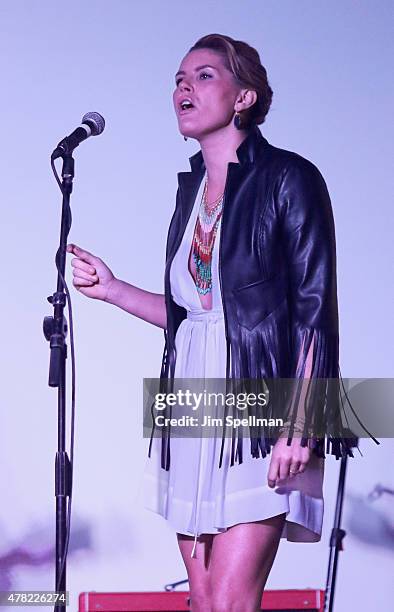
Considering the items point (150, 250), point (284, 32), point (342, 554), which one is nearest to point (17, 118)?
point (150, 250)

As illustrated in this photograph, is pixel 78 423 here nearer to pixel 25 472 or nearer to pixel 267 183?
pixel 25 472

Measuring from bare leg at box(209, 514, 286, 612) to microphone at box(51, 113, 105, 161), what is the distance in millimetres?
987

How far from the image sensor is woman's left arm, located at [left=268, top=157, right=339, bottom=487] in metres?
2.17

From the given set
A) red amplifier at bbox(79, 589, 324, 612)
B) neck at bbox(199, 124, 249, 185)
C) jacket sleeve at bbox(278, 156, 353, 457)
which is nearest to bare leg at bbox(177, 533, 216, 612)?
jacket sleeve at bbox(278, 156, 353, 457)

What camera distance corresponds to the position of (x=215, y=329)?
7.51 ft

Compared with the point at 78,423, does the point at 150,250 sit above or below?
above

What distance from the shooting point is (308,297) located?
2.19 metres

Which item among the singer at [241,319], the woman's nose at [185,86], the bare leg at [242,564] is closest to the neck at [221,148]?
the singer at [241,319]

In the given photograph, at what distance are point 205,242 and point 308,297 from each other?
0.98 ft

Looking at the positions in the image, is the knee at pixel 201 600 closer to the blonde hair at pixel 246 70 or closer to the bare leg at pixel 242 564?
the bare leg at pixel 242 564

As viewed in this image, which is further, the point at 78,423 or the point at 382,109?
the point at 382,109

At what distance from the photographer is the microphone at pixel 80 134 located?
95.8 inches

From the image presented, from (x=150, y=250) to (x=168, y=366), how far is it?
547mm

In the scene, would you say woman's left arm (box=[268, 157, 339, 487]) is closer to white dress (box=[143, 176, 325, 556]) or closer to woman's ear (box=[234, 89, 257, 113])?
white dress (box=[143, 176, 325, 556])
